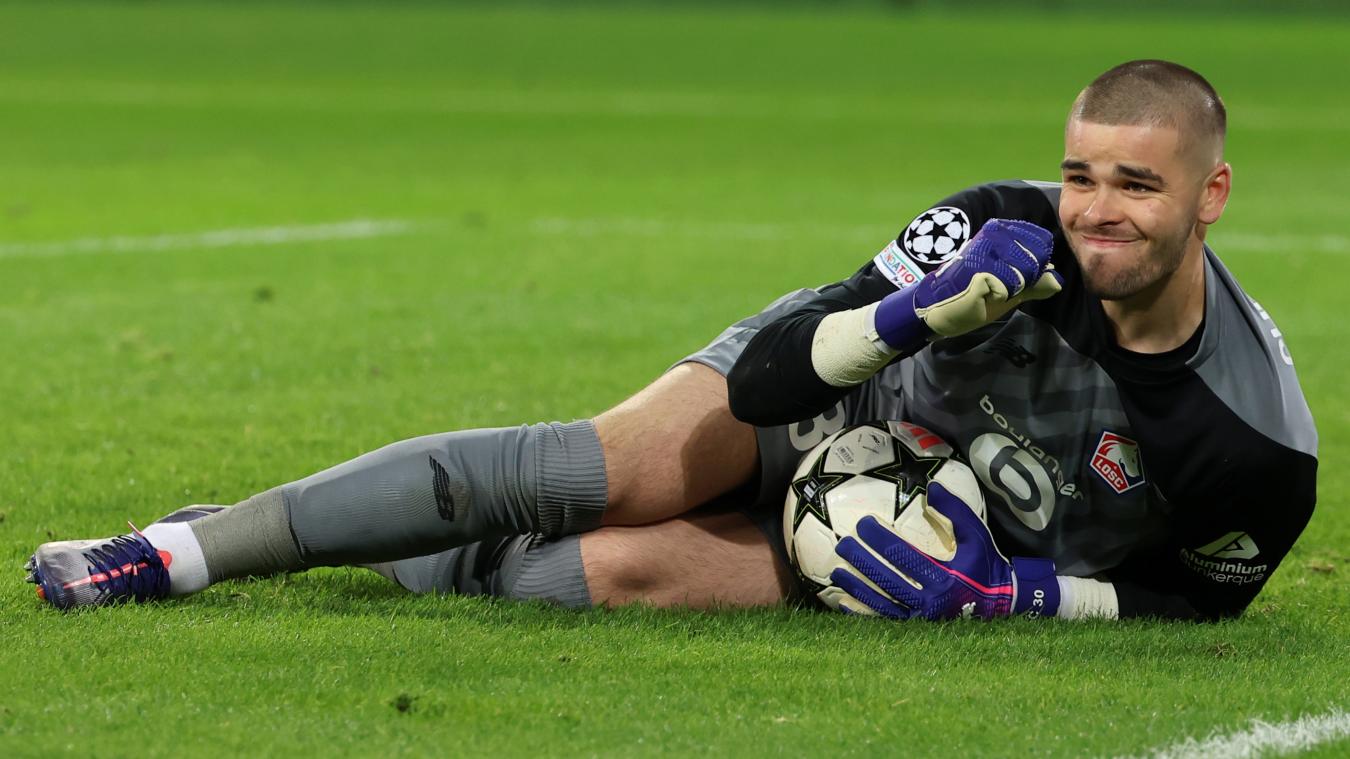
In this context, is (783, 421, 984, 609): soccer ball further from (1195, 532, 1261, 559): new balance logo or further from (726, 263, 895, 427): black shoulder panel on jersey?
(1195, 532, 1261, 559): new balance logo

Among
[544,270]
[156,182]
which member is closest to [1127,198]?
[544,270]

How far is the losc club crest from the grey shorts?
0.67 meters

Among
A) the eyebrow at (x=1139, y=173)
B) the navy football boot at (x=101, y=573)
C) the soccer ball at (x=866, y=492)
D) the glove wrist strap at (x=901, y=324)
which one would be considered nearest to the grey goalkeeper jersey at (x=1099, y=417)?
the soccer ball at (x=866, y=492)

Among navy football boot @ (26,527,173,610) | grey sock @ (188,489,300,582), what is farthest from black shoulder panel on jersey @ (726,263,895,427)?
navy football boot @ (26,527,173,610)

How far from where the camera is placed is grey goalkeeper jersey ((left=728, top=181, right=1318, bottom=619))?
4434 mm

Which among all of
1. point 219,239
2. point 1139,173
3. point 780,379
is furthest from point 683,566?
point 219,239

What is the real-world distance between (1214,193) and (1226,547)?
868mm

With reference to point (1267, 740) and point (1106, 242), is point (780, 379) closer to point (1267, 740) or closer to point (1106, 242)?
point (1106, 242)

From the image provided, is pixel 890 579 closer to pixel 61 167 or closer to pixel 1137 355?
pixel 1137 355

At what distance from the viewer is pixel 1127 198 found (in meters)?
4.36

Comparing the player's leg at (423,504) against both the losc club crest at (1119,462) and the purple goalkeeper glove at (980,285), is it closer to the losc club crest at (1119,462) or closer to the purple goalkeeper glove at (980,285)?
the purple goalkeeper glove at (980,285)

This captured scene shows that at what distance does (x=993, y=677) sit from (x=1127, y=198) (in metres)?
1.17

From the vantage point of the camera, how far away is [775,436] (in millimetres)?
4859

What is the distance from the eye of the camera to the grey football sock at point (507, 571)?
4.58m
